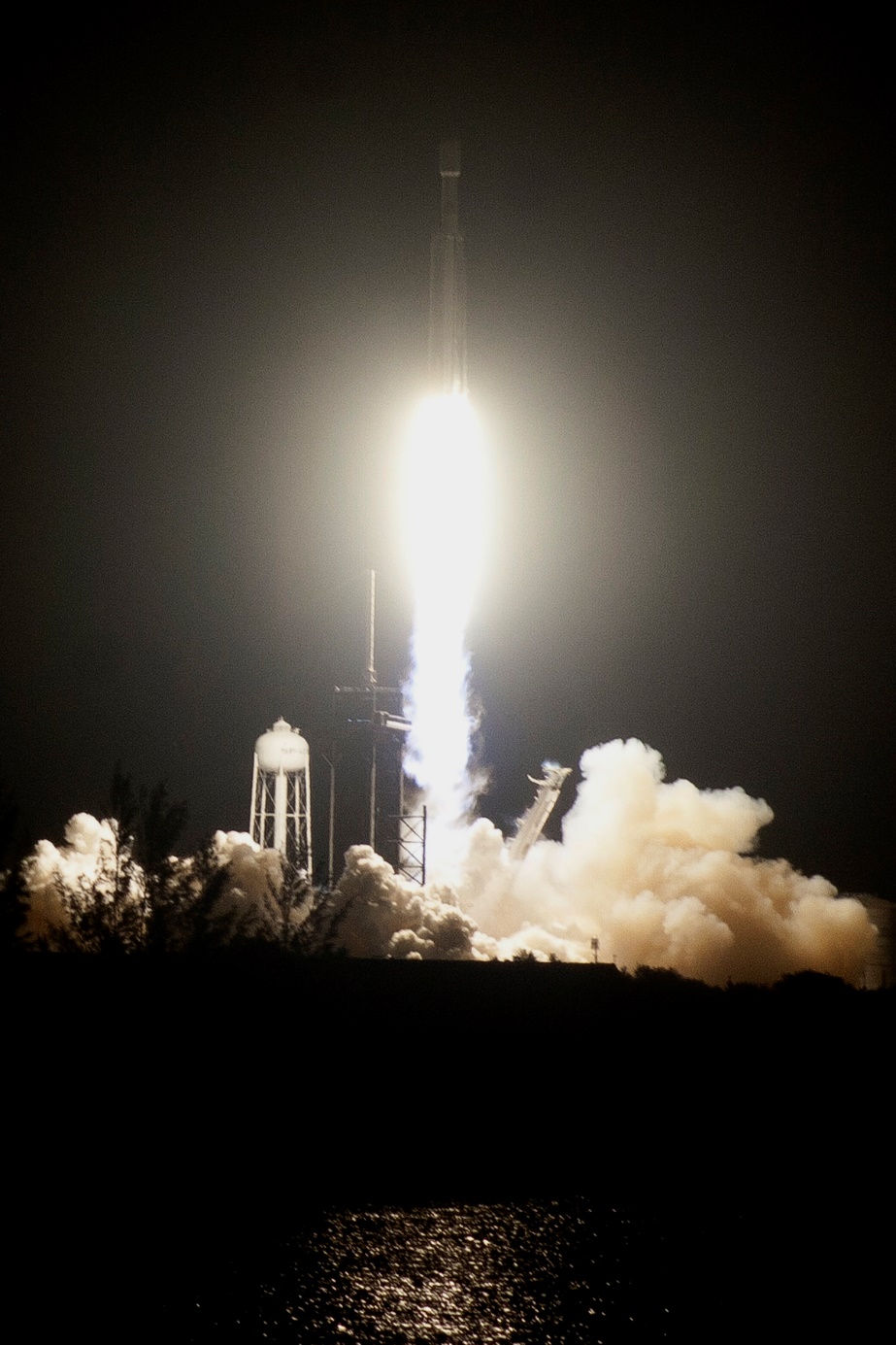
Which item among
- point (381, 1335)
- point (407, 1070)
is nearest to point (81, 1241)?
point (381, 1335)

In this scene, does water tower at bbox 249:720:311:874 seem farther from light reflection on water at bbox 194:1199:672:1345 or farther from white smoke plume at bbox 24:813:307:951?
light reflection on water at bbox 194:1199:672:1345

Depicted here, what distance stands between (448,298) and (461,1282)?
134ft

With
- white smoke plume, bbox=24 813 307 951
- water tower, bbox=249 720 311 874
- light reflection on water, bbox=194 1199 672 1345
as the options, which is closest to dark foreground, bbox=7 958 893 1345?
light reflection on water, bbox=194 1199 672 1345

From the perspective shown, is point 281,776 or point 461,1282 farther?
point 281,776

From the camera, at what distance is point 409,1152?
14797 millimetres

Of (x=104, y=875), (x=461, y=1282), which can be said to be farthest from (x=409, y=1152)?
(x=104, y=875)

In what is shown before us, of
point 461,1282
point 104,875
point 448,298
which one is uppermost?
point 448,298

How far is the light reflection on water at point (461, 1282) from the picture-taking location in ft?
26.9

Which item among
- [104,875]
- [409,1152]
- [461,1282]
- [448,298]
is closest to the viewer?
[461,1282]

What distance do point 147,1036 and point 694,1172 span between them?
23.2ft

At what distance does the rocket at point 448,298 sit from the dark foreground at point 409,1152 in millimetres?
26862

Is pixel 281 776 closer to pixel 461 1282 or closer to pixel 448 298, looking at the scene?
pixel 448 298

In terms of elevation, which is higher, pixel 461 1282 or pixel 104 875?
pixel 104 875

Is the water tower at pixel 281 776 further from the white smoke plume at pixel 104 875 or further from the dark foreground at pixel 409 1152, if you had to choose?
the dark foreground at pixel 409 1152
